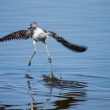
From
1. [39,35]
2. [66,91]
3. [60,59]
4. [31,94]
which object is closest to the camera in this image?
[31,94]

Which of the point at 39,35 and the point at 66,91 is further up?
the point at 39,35

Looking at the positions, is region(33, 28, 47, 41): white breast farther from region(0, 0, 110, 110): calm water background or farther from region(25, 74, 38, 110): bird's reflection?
region(25, 74, 38, 110): bird's reflection

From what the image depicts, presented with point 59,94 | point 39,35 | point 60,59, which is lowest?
point 59,94

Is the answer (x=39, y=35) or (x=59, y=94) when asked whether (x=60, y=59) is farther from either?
(x=59, y=94)

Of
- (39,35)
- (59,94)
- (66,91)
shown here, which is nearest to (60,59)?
(39,35)

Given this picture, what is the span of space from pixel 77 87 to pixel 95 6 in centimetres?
1411

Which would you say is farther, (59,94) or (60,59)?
(60,59)

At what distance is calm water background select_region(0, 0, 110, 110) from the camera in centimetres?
1475

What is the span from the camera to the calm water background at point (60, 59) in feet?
48.4

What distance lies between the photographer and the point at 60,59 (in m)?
19.9

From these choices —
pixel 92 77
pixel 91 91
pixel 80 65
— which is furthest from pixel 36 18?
pixel 91 91

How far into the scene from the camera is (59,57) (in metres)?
20.3

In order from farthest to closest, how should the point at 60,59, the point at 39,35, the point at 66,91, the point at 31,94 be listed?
the point at 60,59 < the point at 39,35 < the point at 66,91 < the point at 31,94

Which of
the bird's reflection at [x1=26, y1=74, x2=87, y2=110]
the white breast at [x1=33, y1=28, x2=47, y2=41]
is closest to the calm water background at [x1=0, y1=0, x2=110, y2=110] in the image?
the bird's reflection at [x1=26, y1=74, x2=87, y2=110]
